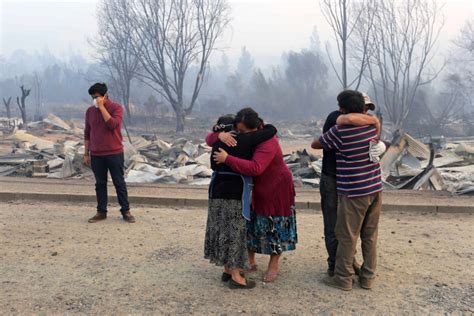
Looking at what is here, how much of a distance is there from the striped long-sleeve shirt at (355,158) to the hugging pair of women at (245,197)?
1.45 feet

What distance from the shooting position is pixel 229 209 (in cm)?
349

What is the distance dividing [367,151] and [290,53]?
47743 millimetres

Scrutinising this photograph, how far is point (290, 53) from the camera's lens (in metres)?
49.5

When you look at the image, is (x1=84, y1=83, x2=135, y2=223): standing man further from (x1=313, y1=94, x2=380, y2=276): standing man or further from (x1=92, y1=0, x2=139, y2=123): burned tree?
(x1=92, y1=0, x2=139, y2=123): burned tree

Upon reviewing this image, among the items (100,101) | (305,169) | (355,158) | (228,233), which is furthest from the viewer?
(305,169)

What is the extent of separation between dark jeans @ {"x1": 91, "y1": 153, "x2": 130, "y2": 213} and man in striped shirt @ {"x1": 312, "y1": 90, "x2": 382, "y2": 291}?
2819 millimetres

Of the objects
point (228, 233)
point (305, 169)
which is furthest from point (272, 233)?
point (305, 169)

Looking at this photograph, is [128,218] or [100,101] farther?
[128,218]

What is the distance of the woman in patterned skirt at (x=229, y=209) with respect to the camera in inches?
135

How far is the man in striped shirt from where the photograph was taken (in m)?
3.39

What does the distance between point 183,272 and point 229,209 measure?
36.4 inches

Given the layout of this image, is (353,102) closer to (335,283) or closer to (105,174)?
(335,283)

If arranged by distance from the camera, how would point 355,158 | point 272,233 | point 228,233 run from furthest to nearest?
point 272,233 < point 228,233 < point 355,158

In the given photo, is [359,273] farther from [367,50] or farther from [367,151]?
[367,50]
